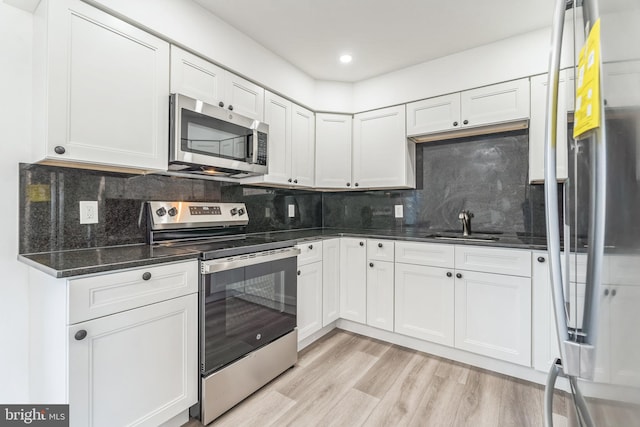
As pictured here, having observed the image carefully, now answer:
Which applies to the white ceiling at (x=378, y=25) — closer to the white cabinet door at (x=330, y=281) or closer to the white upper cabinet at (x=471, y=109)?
the white upper cabinet at (x=471, y=109)

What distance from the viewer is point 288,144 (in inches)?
102

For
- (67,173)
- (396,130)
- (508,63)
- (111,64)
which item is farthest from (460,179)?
(67,173)

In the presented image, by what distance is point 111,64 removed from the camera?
1488 mm

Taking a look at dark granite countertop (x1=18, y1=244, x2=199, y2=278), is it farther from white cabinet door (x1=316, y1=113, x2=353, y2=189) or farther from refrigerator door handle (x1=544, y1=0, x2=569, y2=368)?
white cabinet door (x1=316, y1=113, x2=353, y2=189)

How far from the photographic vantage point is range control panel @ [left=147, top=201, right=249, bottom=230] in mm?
1874

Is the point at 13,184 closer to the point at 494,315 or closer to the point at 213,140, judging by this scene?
the point at 213,140

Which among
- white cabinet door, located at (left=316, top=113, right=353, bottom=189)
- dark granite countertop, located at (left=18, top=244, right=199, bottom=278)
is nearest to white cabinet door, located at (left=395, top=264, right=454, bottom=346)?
white cabinet door, located at (left=316, top=113, right=353, bottom=189)

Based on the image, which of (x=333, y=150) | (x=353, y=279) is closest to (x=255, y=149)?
(x=333, y=150)

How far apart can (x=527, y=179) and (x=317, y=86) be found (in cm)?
203

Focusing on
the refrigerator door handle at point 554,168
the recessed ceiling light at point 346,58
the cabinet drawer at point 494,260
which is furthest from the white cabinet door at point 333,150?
the refrigerator door handle at point 554,168

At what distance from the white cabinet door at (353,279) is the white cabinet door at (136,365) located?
4.72ft

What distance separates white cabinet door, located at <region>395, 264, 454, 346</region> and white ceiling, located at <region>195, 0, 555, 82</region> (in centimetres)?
174

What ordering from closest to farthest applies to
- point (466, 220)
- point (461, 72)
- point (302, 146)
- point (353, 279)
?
point (461, 72)
point (466, 220)
point (353, 279)
point (302, 146)
